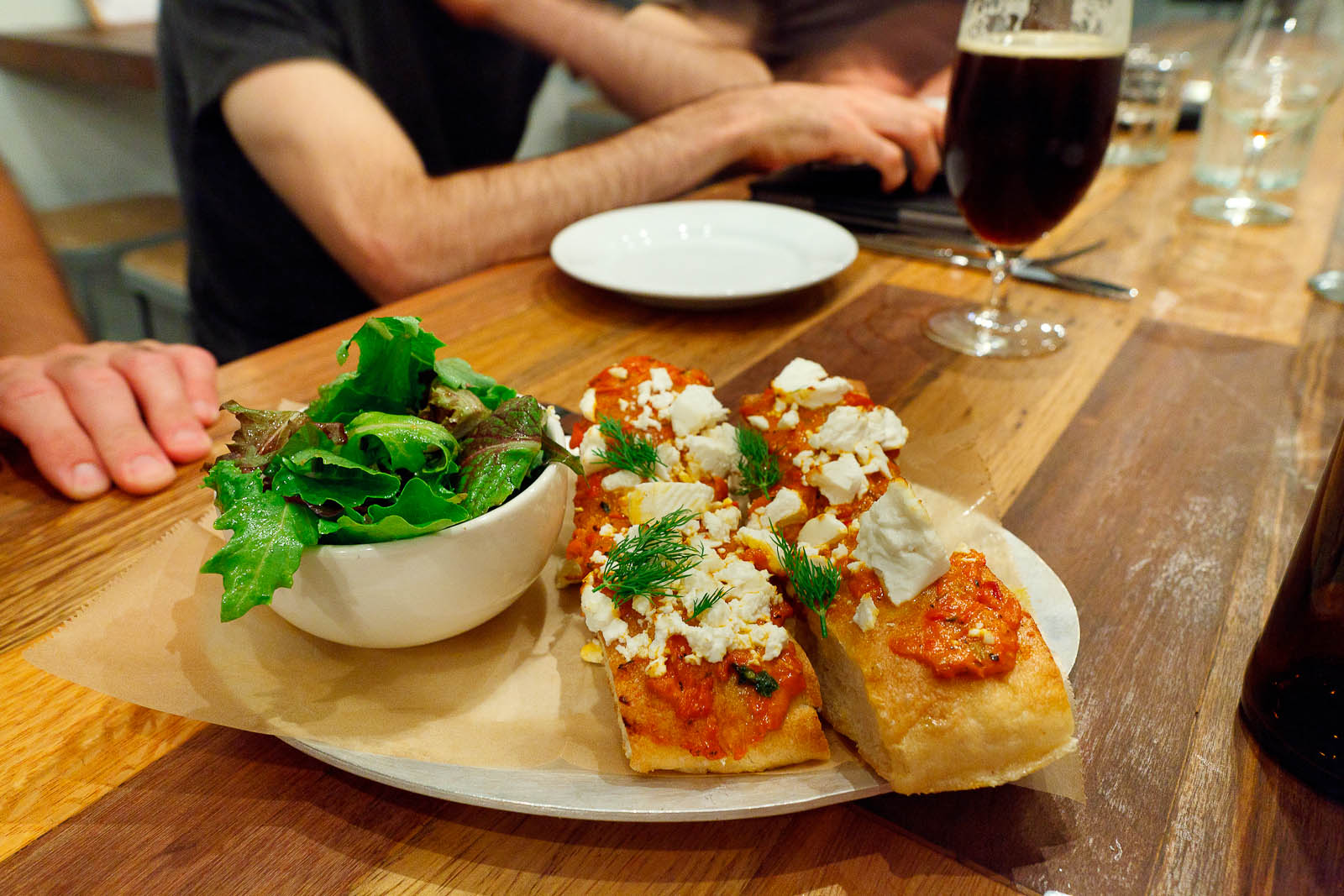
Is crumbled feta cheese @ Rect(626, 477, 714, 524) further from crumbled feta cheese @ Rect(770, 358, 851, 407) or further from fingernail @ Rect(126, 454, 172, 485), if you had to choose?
fingernail @ Rect(126, 454, 172, 485)

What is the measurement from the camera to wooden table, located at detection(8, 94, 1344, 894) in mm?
595

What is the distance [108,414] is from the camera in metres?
1.06

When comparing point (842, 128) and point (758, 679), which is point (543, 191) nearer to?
point (842, 128)

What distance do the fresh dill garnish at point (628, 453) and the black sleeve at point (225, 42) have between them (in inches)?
65.2

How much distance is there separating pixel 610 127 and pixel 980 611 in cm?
468

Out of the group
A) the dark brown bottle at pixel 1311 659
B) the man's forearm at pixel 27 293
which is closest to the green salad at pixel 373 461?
the dark brown bottle at pixel 1311 659

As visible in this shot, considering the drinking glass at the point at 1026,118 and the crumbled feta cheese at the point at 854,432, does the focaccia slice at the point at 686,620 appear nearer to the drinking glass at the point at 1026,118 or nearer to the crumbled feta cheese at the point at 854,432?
the crumbled feta cheese at the point at 854,432

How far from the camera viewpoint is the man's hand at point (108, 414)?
3.33 ft

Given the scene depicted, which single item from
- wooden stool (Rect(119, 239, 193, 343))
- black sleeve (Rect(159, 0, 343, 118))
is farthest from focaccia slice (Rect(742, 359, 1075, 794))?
wooden stool (Rect(119, 239, 193, 343))

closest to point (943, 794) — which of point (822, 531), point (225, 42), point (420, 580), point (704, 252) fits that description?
point (822, 531)

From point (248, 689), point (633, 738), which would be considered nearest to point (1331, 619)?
point (633, 738)

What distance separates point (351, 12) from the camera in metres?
2.39

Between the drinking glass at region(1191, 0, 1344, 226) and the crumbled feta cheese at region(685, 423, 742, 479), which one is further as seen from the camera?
the drinking glass at region(1191, 0, 1344, 226)

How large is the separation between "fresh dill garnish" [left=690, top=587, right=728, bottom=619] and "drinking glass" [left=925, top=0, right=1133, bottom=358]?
94 centimetres
